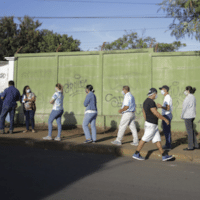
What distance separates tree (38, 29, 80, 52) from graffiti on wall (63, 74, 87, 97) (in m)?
24.5

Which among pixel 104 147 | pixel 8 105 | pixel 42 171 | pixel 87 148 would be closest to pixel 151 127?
pixel 104 147

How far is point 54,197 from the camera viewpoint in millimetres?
3561

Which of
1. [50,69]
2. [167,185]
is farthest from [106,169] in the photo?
[50,69]

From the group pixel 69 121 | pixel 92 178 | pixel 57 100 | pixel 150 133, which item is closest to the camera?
pixel 92 178

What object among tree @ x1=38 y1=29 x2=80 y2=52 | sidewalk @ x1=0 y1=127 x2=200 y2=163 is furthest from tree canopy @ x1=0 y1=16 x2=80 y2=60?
sidewalk @ x1=0 y1=127 x2=200 y2=163

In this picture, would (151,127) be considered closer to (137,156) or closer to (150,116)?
(150,116)

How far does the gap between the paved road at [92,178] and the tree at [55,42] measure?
98.7ft

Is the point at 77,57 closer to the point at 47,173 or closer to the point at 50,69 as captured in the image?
the point at 50,69

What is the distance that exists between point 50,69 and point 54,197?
28.7 ft

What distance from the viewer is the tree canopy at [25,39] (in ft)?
106

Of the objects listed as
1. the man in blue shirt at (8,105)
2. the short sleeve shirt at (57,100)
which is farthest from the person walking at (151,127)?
the man in blue shirt at (8,105)

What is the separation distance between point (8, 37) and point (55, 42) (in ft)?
20.7

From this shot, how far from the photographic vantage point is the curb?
639 cm

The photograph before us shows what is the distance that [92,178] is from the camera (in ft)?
14.7
